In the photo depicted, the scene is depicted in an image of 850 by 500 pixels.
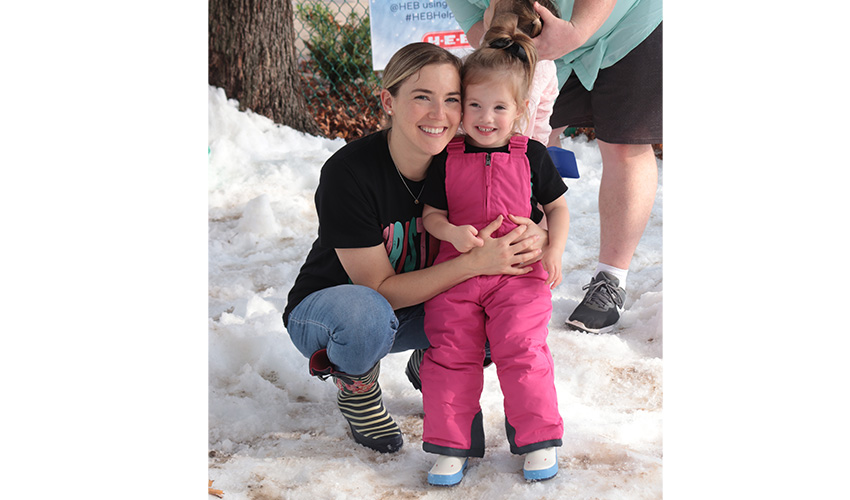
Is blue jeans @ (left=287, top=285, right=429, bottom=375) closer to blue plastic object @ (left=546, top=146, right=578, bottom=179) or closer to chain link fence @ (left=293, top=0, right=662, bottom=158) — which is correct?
blue plastic object @ (left=546, top=146, right=578, bottom=179)

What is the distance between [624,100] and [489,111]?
48cm

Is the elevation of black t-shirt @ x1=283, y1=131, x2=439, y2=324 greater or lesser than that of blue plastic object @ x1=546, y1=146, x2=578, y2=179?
lesser

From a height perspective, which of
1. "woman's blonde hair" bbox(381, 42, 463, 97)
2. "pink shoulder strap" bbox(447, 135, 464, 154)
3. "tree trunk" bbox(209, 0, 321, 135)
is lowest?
"pink shoulder strap" bbox(447, 135, 464, 154)

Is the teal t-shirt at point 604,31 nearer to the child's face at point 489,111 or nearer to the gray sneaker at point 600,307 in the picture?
the child's face at point 489,111

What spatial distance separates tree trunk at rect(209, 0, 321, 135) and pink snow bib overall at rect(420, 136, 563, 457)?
190 cm

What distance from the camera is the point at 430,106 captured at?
128 centimetres

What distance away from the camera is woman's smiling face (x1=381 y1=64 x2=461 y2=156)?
4.19ft

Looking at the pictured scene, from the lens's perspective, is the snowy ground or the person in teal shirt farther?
the person in teal shirt

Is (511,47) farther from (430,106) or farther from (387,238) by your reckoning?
(387,238)

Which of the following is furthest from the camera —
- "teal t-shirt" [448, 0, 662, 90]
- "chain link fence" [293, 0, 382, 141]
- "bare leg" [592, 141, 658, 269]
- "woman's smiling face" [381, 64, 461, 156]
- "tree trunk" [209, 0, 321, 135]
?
"chain link fence" [293, 0, 382, 141]

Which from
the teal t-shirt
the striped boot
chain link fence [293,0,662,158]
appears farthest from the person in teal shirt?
chain link fence [293,0,662,158]

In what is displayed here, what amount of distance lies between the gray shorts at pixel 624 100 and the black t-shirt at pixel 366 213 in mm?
560

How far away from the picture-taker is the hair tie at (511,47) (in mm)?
1313
